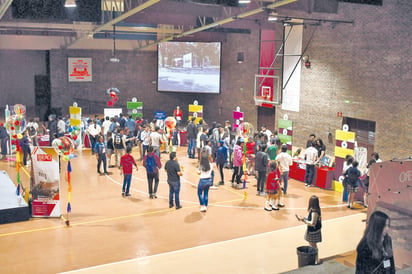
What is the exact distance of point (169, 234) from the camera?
8523 millimetres

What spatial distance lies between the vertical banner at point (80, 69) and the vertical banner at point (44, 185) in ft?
48.6

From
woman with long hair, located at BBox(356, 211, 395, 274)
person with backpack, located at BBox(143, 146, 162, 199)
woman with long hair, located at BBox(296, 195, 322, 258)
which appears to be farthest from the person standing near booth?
woman with long hair, located at BBox(356, 211, 395, 274)

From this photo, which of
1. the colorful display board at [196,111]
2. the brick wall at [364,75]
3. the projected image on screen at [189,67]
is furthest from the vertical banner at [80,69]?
the brick wall at [364,75]

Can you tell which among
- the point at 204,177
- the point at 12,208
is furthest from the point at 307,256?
the point at 12,208

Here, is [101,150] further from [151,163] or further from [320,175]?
[320,175]

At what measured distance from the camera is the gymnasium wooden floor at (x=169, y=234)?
273 inches

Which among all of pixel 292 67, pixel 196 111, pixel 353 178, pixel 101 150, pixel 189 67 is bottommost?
pixel 353 178

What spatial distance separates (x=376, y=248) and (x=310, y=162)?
8.76 m

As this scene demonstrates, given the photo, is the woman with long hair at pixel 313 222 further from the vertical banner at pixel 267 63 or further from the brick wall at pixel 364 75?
the vertical banner at pixel 267 63

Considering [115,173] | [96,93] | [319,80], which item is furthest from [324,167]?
[96,93]

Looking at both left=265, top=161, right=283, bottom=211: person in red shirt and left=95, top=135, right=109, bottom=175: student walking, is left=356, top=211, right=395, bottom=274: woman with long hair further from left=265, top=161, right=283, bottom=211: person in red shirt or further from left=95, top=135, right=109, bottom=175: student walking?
left=95, top=135, right=109, bottom=175: student walking

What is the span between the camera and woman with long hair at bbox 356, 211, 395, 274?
3.76 m

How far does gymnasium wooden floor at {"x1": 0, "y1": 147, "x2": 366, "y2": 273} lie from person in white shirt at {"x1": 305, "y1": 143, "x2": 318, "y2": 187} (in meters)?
0.43

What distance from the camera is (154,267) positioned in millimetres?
6723
